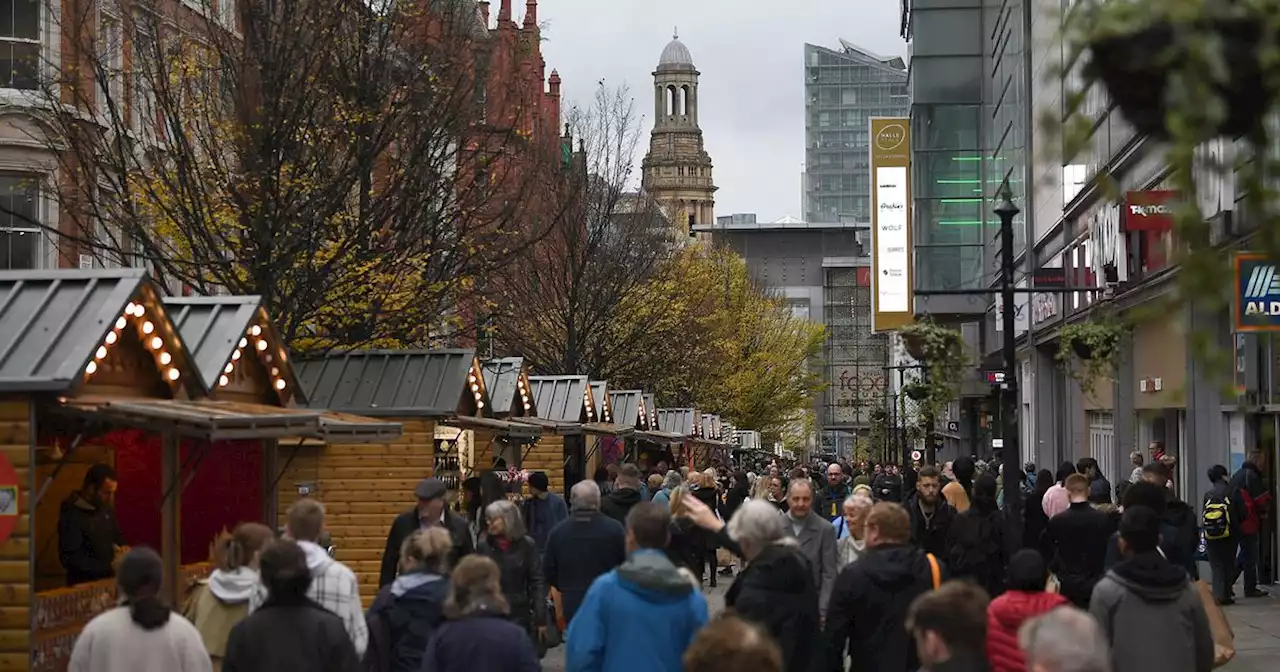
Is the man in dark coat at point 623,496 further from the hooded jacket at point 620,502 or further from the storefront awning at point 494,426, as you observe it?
the storefront awning at point 494,426

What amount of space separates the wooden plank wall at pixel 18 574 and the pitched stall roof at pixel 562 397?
2345 centimetres

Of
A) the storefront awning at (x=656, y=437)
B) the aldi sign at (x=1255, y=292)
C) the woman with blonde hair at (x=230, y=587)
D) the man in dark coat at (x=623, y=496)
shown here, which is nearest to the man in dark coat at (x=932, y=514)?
the man in dark coat at (x=623, y=496)

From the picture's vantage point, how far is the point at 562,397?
120ft

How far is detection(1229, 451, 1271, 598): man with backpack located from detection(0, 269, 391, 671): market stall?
12.6 meters

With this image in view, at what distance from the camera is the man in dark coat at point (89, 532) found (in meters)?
13.7

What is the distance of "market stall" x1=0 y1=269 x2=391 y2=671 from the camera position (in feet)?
40.7

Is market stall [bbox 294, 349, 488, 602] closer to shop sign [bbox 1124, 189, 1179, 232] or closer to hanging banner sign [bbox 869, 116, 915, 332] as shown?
shop sign [bbox 1124, 189, 1179, 232]

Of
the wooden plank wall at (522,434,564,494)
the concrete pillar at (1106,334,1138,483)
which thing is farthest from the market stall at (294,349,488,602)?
the concrete pillar at (1106,334,1138,483)

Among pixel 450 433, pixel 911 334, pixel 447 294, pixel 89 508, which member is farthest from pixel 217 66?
pixel 89 508

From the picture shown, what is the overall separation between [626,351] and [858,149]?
138 meters

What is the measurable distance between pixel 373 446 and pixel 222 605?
1223 centimetres

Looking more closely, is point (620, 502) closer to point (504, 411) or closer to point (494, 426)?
point (494, 426)

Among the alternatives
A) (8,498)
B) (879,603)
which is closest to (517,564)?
(8,498)

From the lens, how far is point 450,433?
2888cm
